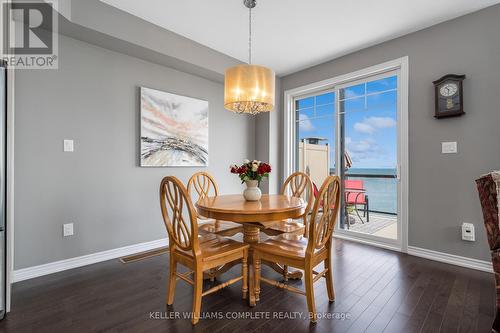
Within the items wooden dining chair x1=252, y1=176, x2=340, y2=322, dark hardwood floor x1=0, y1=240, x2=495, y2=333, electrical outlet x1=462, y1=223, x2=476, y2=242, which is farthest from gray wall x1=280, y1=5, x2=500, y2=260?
wooden dining chair x1=252, y1=176, x2=340, y2=322

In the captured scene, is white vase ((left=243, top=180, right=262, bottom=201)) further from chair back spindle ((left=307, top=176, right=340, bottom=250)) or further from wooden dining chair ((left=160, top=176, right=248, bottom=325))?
chair back spindle ((left=307, top=176, right=340, bottom=250))

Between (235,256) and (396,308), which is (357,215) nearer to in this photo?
(396,308)

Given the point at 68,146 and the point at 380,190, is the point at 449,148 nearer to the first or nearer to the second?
the point at 380,190

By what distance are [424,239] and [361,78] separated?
2159 millimetres

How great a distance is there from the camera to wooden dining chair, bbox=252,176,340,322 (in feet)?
5.23

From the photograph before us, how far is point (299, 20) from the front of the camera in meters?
2.64

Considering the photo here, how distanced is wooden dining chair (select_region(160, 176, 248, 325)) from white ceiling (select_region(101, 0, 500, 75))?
1.91 m

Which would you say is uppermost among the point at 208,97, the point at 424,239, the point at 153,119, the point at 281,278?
the point at 208,97

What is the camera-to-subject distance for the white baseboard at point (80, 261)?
221 cm

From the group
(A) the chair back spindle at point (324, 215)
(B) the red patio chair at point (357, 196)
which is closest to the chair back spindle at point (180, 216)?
(A) the chair back spindle at point (324, 215)

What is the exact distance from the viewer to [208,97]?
3.69 meters

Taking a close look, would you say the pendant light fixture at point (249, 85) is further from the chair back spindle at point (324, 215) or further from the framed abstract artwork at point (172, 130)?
the framed abstract artwork at point (172, 130)

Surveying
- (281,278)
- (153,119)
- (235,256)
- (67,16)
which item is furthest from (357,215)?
(67,16)

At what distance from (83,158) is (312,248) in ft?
7.91
